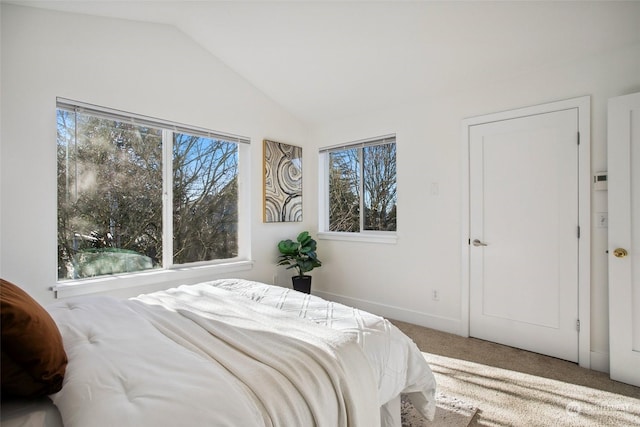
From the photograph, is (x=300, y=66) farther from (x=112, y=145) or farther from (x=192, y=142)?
(x=112, y=145)

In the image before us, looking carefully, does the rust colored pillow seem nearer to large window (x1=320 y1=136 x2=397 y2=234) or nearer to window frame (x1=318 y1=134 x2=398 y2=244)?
window frame (x1=318 y1=134 x2=398 y2=244)

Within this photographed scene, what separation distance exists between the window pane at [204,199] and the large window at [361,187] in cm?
127

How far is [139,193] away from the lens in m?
2.85

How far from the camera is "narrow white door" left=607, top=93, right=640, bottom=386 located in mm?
2117

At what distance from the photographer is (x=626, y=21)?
82.9 inches

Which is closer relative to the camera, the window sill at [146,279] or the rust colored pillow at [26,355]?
the rust colored pillow at [26,355]

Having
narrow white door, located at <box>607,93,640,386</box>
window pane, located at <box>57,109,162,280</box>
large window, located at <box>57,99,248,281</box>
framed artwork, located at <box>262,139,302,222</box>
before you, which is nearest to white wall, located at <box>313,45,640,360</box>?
narrow white door, located at <box>607,93,640,386</box>

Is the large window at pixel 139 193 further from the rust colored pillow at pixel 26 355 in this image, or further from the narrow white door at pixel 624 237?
the narrow white door at pixel 624 237

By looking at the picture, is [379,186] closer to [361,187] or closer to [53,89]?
[361,187]

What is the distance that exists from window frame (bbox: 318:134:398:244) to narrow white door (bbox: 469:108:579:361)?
0.92 meters

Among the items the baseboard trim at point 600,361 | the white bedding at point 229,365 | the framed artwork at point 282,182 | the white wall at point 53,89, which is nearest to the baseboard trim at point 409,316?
the baseboard trim at point 600,361

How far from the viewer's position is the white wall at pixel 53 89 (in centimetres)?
212

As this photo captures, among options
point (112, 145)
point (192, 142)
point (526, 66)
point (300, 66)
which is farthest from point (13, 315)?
point (526, 66)

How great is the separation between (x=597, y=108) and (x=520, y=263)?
1315 mm
